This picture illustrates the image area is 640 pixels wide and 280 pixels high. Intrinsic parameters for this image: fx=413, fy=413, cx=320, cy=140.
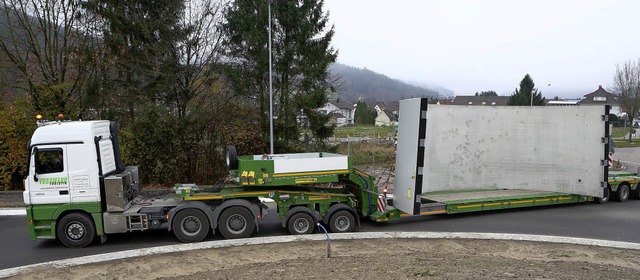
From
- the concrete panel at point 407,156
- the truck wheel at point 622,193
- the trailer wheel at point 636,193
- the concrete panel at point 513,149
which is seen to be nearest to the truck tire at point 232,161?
the concrete panel at point 407,156

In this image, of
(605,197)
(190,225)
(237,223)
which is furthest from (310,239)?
(605,197)

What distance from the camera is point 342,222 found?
31.4 ft

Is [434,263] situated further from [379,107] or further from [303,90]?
[379,107]

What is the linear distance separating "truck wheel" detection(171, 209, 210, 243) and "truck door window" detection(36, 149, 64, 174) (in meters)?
2.58

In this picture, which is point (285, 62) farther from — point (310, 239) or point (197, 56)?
point (310, 239)

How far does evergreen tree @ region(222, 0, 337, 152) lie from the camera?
58.9ft

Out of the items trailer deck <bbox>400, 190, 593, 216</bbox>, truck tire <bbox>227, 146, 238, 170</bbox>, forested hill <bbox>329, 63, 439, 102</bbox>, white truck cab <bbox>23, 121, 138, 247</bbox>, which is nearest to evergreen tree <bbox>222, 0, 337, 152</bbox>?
trailer deck <bbox>400, 190, 593, 216</bbox>

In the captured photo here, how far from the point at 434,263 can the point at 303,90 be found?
41.3 ft

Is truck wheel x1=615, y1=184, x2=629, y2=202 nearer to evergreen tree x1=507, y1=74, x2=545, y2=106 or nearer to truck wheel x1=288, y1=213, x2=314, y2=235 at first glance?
truck wheel x1=288, y1=213, x2=314, y2=235

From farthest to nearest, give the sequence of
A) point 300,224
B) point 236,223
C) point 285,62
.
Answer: point 285,62 → point 300,224 → point 236,223

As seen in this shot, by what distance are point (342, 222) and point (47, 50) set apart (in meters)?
14.5

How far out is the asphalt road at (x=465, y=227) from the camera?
8.55 meters

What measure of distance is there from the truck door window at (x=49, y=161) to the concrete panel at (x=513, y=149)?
31.1 ft

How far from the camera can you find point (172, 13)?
1720 cm
